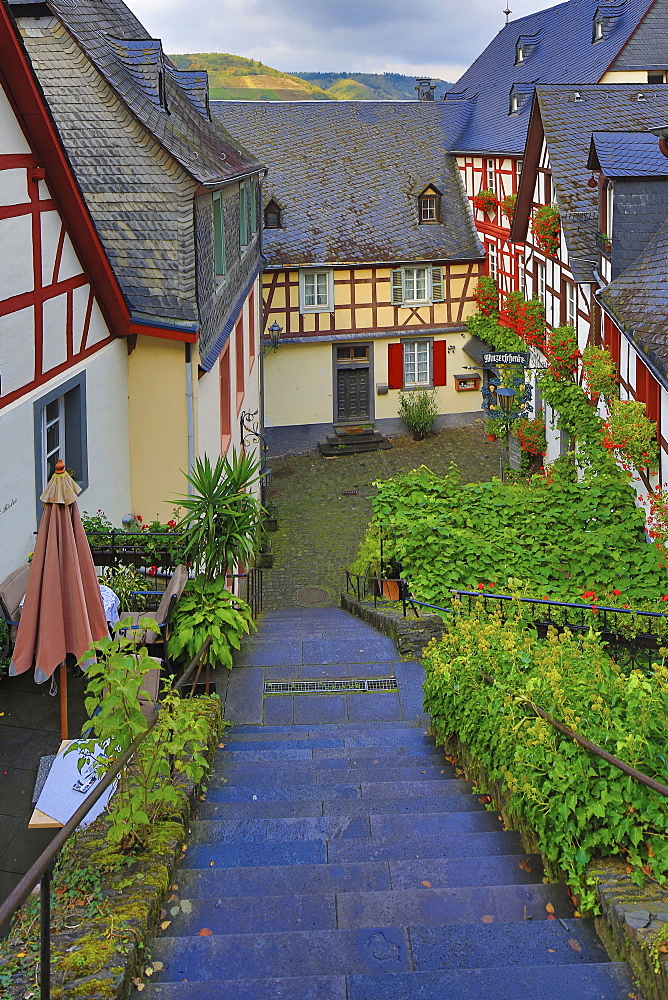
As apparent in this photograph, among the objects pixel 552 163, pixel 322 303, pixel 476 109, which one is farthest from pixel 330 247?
pixel 552 163

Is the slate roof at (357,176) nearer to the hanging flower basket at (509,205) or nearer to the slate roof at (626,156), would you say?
the hanging flower basket at (509,205)

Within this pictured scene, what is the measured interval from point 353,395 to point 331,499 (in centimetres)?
→ 620

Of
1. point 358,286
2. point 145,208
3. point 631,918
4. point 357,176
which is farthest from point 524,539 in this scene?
point 357,176

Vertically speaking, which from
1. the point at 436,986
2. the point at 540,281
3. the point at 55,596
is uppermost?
the point at 540,281

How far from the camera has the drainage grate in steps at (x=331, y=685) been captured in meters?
10.4

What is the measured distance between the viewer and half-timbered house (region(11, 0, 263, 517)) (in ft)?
38.6

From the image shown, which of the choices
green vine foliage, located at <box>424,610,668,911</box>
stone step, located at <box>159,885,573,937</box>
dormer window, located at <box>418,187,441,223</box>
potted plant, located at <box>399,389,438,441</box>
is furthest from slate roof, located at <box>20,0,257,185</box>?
dormer window, located at <box>418,187,441,223</box>

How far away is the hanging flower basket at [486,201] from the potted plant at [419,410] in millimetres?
5260

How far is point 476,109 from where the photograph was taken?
1300 inches

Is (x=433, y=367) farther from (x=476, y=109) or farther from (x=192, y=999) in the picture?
(x=192, y=999)

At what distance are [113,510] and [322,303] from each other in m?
18.5

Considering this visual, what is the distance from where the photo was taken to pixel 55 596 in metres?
7.28

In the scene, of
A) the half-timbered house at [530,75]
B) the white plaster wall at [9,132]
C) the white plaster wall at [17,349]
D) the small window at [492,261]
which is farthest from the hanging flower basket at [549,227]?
the white plaster wall at [17,349]

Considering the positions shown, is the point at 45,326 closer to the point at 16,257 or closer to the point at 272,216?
the point at 16,257
